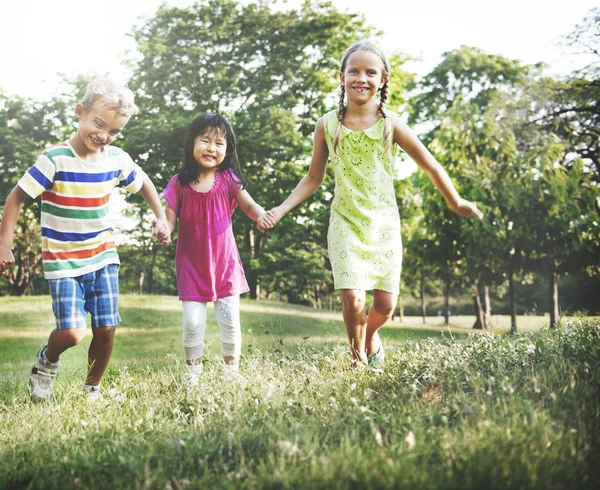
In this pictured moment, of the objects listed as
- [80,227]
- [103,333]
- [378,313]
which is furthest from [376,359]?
[80,227]

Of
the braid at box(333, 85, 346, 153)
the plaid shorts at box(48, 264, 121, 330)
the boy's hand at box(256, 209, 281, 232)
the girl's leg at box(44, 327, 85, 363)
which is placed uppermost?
the braid at box(333, 85, 346, 153)

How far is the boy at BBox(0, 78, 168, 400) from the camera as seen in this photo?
387cm

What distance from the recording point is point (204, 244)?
437 centimetres

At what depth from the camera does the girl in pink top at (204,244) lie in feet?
14.2

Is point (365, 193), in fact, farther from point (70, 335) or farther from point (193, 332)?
point (70, 335)

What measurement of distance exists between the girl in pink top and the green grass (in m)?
0.30

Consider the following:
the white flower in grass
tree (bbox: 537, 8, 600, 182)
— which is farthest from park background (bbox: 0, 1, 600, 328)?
the white flower in grass

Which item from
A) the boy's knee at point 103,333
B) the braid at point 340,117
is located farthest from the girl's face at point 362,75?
the boy's knee at point 103,333

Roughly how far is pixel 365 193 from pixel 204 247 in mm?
1254

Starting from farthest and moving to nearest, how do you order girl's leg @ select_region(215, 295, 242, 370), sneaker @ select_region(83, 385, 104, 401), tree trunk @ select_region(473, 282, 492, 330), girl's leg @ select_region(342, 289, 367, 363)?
tree trunk @ select_region(473, 282, 492, 330) < girl's leg @ select_region(215, 295, 242, 370) < girl's leg @ select_region(342, 289, 367, 363) < sneaker @ select_region(83, 385, 104, 401)

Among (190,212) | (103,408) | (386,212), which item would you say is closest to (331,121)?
(386,212)

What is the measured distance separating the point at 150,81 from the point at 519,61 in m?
13.6

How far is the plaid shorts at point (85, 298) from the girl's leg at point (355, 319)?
64.3 inches

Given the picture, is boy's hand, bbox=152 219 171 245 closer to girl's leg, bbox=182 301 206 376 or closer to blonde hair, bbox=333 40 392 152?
girl's leg, bbox=182 301 206 376
